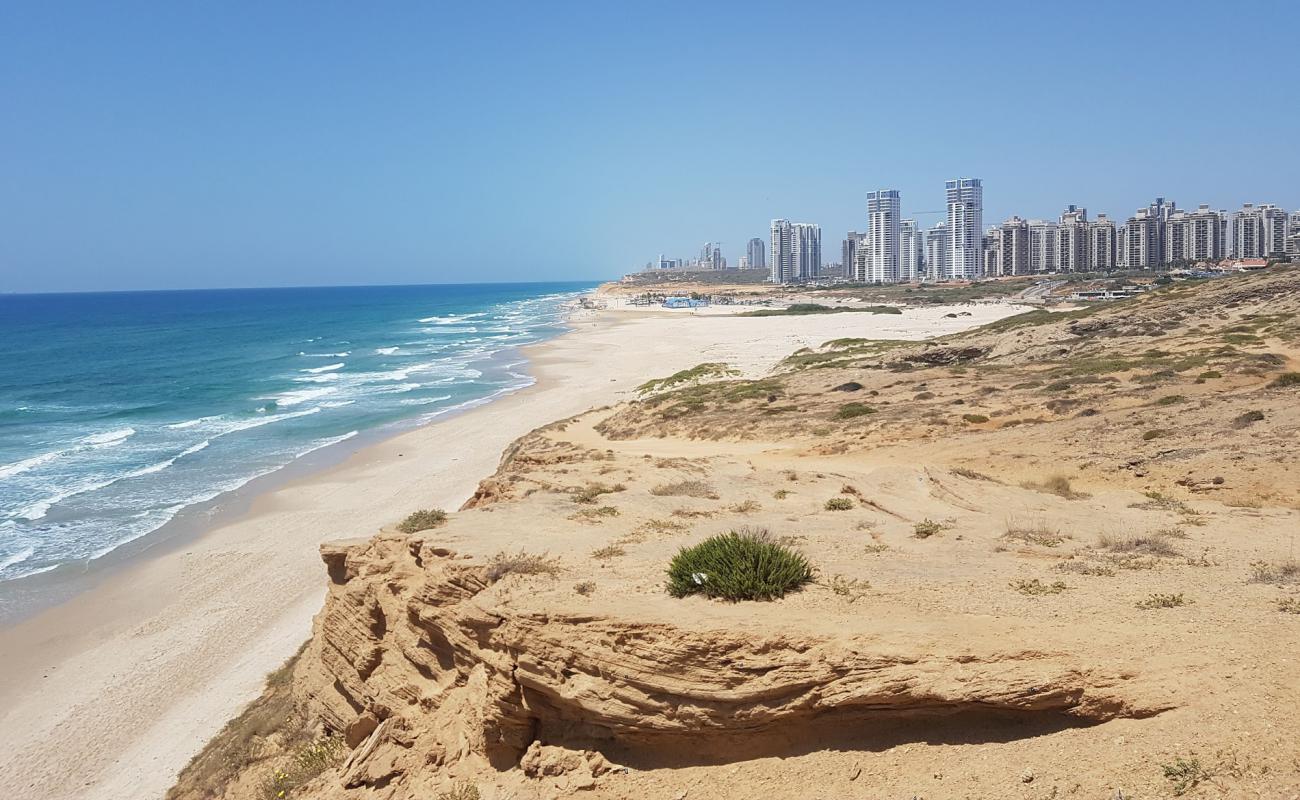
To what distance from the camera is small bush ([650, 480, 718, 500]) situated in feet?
43.0

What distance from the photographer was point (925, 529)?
34.2ft

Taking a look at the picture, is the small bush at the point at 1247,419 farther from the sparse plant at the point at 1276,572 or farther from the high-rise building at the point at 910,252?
the high-rise building at the point at 910,252

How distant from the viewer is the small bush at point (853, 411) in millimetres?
24125

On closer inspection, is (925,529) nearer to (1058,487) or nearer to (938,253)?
(1058,487)

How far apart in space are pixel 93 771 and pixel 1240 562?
15.3 meters

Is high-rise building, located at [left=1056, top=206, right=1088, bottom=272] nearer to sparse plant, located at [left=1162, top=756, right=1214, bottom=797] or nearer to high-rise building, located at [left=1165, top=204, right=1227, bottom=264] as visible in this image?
high-rise building, located at [left=1165, top=204, right=1227, bottom=264]

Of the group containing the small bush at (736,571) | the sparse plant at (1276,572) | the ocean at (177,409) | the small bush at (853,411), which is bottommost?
the ocean at (177,409)

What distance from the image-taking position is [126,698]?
15.0m

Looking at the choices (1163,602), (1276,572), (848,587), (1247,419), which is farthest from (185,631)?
(1247,419)

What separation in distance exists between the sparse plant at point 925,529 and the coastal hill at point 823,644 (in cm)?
5

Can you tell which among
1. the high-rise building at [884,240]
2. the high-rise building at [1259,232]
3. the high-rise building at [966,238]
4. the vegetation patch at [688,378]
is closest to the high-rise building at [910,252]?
the high-rise building at [884,240]

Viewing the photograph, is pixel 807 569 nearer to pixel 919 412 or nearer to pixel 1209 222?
pixel 919 412

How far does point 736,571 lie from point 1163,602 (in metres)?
3.56

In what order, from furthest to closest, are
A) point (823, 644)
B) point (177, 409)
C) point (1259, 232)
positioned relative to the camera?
point (1259, 232) → point (177, 409) → point (823, 644)
